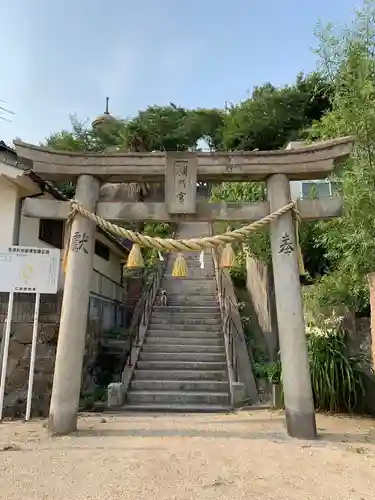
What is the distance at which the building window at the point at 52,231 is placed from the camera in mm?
9789

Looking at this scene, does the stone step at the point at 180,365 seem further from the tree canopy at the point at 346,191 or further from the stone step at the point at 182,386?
the tree canopy at the point at 346,191

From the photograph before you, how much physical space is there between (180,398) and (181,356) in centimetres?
159

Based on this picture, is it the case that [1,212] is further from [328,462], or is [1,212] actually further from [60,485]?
[328,462]

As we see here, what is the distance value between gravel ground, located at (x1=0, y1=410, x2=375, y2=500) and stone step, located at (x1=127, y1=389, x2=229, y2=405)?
6.59 feet

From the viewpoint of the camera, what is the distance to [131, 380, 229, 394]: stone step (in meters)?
9.20

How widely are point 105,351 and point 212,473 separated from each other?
7044 mm

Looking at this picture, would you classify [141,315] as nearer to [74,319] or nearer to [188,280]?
[188,280]

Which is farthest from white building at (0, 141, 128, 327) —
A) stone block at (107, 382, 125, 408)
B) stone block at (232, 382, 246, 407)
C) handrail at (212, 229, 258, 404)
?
stone block at (232, 382, 246, 407)

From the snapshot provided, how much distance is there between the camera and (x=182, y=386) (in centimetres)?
920

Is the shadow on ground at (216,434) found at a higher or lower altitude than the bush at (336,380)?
lower

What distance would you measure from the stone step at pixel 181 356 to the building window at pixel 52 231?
11.9 feet

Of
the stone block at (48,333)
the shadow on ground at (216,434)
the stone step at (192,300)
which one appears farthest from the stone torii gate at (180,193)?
the stone step at (192,300)

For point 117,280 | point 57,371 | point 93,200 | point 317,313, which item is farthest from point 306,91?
point 57,371

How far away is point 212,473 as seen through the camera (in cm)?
429
